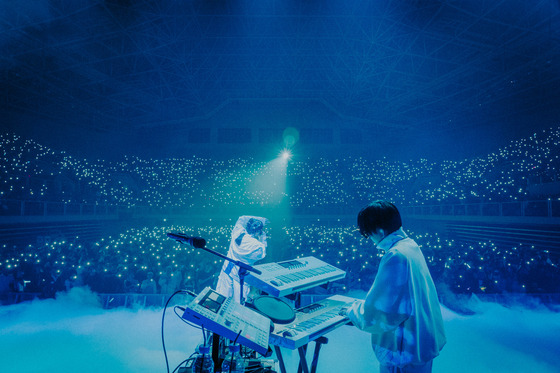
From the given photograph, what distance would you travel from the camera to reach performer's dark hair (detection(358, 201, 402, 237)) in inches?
58.9

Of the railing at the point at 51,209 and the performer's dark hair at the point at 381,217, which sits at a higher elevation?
the performer's dark hair at the point at 381,217

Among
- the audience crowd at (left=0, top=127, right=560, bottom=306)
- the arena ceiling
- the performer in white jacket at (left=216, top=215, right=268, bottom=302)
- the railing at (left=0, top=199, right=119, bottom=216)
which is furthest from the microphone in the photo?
the railing at (left=0, top=199, right=119, bottom=216)

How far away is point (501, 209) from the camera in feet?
31.3

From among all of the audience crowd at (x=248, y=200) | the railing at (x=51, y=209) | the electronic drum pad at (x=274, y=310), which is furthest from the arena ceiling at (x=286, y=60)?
the electronic drum pad at (x=274, y=310)

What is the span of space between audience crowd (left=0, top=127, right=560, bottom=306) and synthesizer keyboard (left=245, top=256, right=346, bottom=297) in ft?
10.3

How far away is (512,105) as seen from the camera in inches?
436

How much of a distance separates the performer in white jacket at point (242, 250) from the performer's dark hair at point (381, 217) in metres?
1.61

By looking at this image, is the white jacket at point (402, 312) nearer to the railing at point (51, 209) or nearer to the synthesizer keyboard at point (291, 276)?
the synthesizer keyboard at point (291, 276)

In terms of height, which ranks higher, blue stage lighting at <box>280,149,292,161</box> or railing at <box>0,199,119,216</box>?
blue stage lighting at <box>280,149,292,161</box>

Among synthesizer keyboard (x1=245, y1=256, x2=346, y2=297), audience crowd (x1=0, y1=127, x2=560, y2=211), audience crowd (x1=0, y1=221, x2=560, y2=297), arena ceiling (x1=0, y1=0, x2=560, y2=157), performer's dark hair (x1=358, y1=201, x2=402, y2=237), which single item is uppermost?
arena ceiling (x1=0, y1=0, x2=560, y2=157)

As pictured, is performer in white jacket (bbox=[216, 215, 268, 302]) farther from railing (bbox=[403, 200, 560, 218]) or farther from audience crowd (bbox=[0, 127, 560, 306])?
railing (bbox=[403, 200, 560, 218])

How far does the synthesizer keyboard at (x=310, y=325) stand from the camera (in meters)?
1.38

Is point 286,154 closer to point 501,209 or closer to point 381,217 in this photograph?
point 501,209

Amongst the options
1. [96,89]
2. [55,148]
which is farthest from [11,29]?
[55,148]
